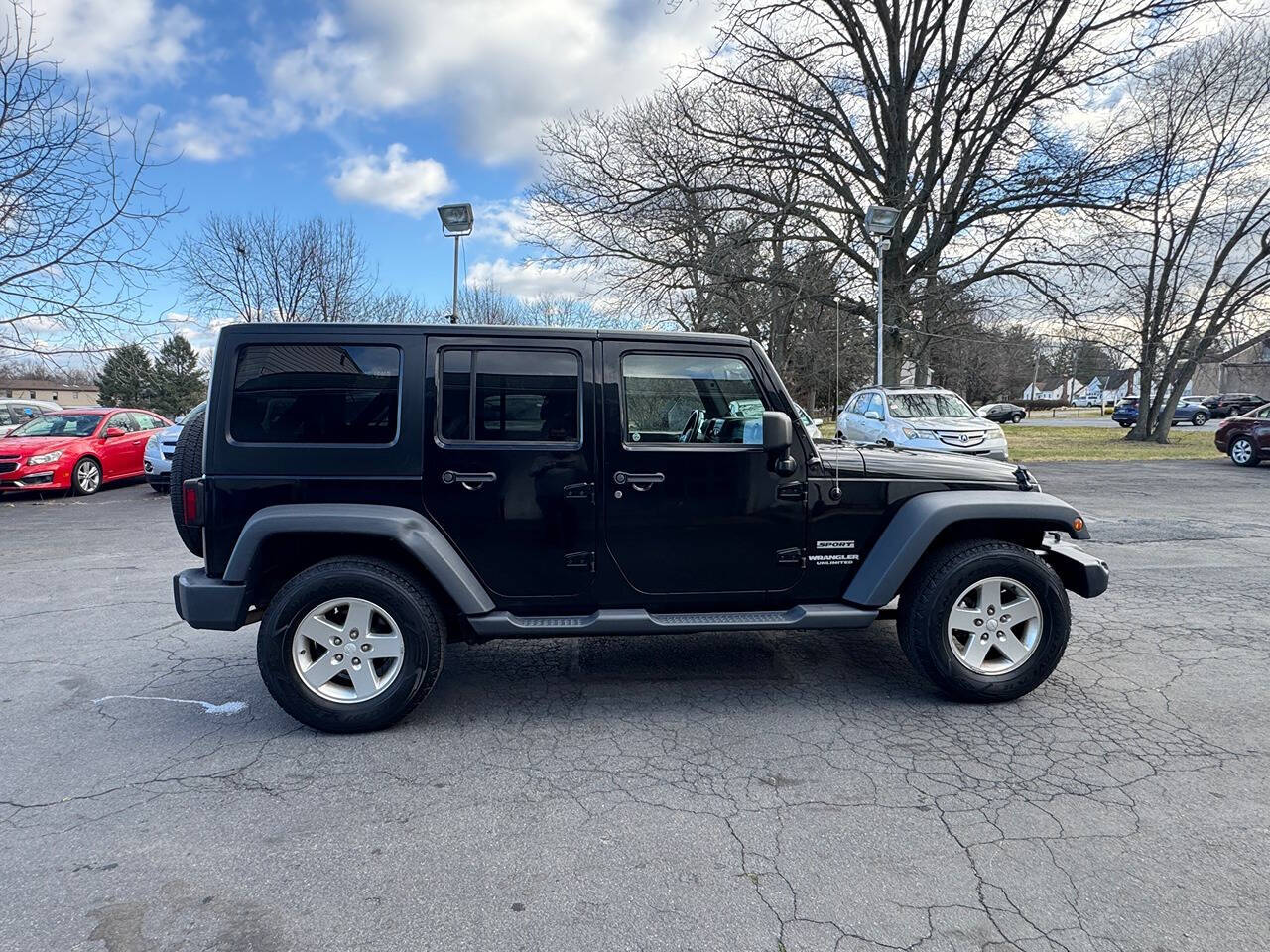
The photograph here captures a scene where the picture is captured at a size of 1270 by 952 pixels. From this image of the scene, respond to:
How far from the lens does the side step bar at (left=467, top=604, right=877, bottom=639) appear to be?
3562 millimetres

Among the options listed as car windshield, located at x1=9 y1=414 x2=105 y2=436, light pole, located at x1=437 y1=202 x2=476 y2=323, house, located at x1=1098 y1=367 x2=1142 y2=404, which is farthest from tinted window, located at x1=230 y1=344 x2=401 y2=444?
house, located at x1=1098 y1=367 x2=1142 y2=404

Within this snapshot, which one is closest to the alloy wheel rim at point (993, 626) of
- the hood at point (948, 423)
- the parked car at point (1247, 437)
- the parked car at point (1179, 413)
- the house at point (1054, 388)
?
the hood at point (948, 423)

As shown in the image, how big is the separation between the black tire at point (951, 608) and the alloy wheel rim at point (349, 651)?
260cm

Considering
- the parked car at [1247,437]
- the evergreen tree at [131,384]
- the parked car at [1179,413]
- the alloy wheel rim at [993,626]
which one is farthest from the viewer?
the evergreen tree at [131,384]

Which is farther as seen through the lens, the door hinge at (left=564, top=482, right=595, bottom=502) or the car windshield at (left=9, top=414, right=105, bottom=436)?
the car windshield at (left=9, top=414, right=105, bottom=436)

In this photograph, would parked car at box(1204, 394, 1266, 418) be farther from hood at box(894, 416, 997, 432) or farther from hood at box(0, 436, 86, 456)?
hood at box(0, 436, 86, 456)

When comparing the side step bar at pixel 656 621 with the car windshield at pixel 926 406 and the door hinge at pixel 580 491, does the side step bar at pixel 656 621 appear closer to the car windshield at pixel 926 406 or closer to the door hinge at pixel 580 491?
the door hinge at pixel 580 491

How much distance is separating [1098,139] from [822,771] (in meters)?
20.3

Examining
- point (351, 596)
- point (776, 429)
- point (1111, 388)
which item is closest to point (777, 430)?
point (776, 429)

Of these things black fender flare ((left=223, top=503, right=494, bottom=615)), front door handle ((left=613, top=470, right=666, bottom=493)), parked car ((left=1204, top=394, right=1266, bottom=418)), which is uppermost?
parked car ((left=1204, top=394, right=1266, bottom=418))

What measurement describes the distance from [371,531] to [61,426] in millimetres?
13503

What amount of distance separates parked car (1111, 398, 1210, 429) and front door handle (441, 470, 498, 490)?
132 ft

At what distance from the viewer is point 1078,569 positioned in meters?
3.95

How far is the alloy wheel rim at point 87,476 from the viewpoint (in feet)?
41.5
